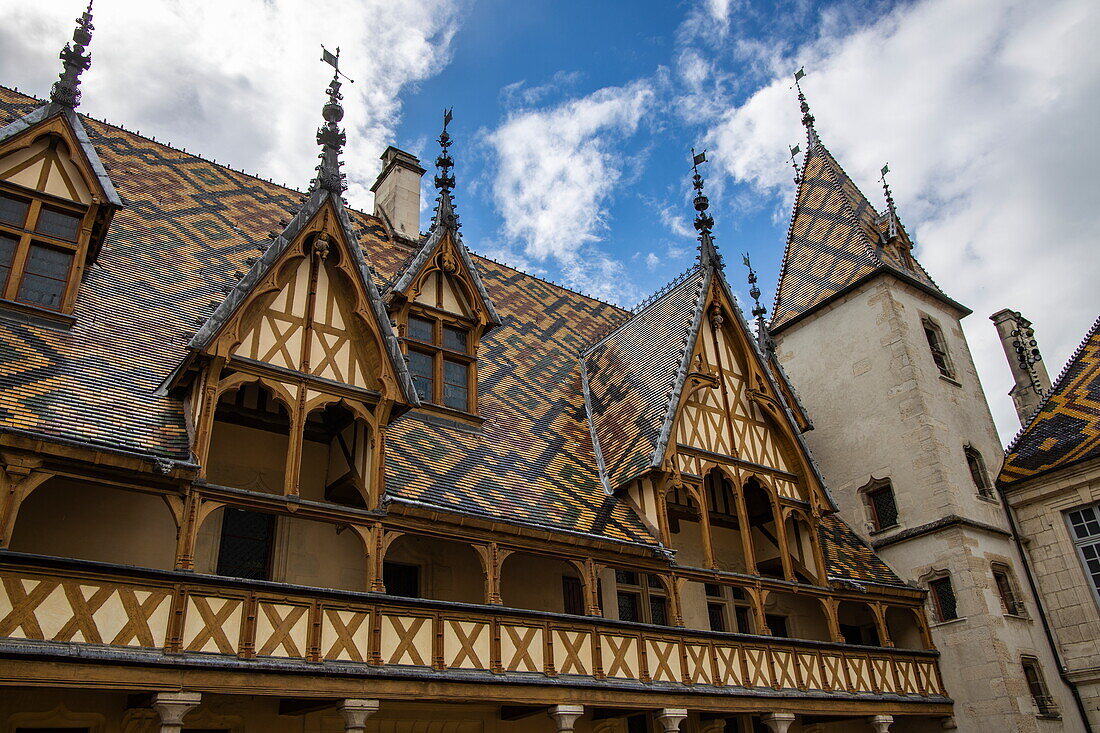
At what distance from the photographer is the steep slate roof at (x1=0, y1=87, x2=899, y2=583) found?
1028 centimetres

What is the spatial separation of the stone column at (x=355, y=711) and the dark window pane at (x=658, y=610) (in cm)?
652

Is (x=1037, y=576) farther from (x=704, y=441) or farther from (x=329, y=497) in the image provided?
(x=329, y=497)

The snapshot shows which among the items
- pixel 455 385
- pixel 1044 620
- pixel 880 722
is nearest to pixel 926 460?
pixel 1044 620

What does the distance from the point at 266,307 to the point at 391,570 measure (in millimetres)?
4106

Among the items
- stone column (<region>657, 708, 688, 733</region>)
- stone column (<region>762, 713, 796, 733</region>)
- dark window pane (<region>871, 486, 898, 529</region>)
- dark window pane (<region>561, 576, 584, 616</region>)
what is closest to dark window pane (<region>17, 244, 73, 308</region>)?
dark window pane (<region>561, 576, 584, 616</region>)

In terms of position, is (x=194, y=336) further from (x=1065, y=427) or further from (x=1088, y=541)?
(x=1065, y=427)

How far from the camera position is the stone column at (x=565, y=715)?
1155 centimetres

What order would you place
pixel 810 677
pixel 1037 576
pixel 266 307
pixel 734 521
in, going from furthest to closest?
pixel 1037 576
pixel 734 521
pixel 810 677
pixel 266 307

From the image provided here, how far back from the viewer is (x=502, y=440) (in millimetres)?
15008

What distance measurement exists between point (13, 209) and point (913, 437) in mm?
17072

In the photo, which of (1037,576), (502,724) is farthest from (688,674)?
(1037,576)

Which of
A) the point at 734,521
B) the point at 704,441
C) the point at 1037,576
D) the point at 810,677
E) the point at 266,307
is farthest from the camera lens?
the point at 1037,576

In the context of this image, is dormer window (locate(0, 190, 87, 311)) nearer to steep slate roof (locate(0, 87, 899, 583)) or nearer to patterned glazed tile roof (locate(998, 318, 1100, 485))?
steep slate roof (locate(0, 87, 899, 583))

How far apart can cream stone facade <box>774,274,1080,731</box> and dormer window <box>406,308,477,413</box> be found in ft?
32.7
